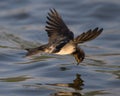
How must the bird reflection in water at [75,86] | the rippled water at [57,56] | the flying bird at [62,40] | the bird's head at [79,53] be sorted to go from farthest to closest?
the rippled water at [57,56], the bird's head at [79,53], the bird reflection in water at [75,86], the flying bird at [62,40]

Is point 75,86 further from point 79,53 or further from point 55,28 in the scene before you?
point 55,28

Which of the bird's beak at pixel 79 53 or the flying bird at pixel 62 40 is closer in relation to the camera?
the flying bird at pixel 62 40

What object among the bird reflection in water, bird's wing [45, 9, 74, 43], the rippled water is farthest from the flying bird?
the rippled water

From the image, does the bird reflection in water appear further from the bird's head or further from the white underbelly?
the white underbelly

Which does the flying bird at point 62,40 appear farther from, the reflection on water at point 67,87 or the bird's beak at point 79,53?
the reflection on water at point 67,87

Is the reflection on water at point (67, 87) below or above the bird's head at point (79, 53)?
below

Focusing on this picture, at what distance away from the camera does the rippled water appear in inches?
292

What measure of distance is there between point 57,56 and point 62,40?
5.42ft

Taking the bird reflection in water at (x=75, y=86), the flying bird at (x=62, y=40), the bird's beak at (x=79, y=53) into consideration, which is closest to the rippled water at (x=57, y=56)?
the bird reflection in water at (x=75, y=86)

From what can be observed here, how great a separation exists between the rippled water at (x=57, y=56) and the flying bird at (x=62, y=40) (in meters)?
0.43

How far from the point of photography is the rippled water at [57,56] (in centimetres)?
742

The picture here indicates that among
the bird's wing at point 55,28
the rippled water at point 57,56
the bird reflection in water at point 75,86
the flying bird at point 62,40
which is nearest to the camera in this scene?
the flying bird at point 62,40

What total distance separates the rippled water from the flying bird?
428mm

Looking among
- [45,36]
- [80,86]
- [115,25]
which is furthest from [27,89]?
[115,25]
